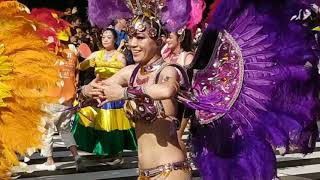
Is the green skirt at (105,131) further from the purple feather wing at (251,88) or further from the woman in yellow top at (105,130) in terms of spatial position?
the purple feather wing at (251,88)

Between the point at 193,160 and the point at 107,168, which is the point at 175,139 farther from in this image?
the point at 107,168

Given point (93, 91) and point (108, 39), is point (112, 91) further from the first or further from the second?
point (108, 39)

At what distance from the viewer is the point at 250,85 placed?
3.95 m

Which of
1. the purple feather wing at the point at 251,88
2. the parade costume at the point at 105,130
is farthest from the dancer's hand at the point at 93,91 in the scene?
the parade costume at the point at 105,130

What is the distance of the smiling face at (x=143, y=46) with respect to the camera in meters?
3.68

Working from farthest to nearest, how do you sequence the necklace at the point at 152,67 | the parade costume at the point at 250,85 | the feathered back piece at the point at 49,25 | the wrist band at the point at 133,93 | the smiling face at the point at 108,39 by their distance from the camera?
the smiling face at the point at 108,39
the feathered back piece at the point at 49,25
the parade costume at the point at 250,85
the necklace at the point at 152,67
the wrist band at the point at 133,93

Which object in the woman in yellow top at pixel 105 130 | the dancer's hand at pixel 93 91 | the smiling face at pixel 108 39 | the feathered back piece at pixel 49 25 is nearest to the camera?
the dancer's hand at pixel 93 91

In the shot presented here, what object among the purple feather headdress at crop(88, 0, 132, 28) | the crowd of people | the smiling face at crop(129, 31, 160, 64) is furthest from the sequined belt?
the purple feather headdress at crop(88, 0, 132, 28)

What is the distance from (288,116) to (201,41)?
0.76 m

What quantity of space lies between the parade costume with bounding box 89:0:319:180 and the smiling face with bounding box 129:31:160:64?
0.26 meters

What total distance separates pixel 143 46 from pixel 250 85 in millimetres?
770

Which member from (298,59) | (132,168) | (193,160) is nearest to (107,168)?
(132,168)

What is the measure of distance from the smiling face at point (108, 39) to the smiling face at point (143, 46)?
3805 millimetres

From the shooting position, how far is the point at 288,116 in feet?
13.3
